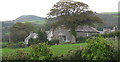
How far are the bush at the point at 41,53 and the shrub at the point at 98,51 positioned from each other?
6.63 feet

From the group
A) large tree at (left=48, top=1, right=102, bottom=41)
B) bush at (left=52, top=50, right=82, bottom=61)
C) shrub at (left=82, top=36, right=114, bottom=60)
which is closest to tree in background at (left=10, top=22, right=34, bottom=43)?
large tree at (left=48, top=1, right=102, bottom=41)

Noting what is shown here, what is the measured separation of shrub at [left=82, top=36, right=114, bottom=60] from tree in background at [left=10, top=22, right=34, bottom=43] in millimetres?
39940

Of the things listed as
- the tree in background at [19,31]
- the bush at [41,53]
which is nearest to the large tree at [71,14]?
the tree in background at [19,31]

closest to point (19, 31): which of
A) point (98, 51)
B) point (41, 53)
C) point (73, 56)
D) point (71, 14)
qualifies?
point (71, 14)

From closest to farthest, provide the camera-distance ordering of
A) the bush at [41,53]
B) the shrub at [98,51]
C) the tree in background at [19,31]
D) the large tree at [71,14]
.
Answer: the shrub at [98,51], the bush at [41,53], the large tree at [71,14], the tree in background at [19,31]

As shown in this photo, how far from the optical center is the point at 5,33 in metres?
51.8

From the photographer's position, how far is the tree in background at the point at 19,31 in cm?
4928

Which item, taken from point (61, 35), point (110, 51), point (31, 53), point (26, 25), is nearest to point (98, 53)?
point (110, 51)

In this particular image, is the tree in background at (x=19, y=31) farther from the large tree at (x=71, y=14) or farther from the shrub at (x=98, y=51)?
the shrub at (x=98, y=51)

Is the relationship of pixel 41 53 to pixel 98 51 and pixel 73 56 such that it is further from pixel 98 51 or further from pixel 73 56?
pixel 98 51

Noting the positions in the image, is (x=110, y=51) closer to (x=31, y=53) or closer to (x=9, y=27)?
(x=31, y=53)

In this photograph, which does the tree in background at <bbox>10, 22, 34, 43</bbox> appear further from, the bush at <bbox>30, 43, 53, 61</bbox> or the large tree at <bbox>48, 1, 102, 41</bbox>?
the bush at <bbox>30, 43, 53, 61</bbox>

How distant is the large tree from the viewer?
33906 millimetres

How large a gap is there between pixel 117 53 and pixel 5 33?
4525cm
